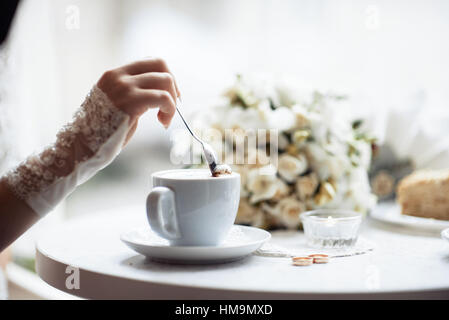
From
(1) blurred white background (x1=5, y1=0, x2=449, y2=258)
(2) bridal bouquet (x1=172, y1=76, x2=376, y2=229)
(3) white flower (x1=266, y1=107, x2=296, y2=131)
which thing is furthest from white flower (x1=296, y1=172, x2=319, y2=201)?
(1) blurred white background (x1=5, y1=0, x2=449, y2=258)

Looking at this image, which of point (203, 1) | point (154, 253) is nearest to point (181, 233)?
point (154, 253)

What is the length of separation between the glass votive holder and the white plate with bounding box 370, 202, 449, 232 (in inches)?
8.6

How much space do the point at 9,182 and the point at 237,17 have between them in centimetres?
128

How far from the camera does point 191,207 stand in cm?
77

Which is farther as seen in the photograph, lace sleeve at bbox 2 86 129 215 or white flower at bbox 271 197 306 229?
white flower at bbox 271 197 306 229

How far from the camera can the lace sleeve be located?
0.79 metres

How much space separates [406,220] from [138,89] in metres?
0.66

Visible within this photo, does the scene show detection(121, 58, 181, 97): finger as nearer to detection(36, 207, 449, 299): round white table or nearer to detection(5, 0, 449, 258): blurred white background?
detection(36, 207, 449, 299): round white table

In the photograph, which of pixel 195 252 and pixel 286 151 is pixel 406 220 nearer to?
pixel 286 151

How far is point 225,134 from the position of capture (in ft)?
3.67

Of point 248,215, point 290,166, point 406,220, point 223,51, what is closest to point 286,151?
point 290,166

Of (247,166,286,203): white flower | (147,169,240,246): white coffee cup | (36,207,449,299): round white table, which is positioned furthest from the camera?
Answer: (247,166,286,203): white flower

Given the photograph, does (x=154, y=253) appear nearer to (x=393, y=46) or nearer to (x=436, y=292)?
(x=436, y=292)

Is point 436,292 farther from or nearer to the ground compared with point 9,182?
nearer to the ground
